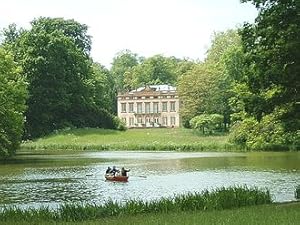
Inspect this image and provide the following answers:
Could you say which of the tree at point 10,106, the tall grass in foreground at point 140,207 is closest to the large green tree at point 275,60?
the tall grass in foreground at point 140,207

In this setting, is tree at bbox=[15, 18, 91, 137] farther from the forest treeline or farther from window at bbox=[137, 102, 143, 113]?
window at bbox=[137, 102, 143, 113]

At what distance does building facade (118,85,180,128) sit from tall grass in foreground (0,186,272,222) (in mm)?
92965

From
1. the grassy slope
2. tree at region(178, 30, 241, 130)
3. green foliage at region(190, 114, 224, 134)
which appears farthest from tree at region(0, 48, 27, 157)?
tree at region(178, 30, 241, 130)

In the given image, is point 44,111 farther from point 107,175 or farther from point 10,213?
point 10,213

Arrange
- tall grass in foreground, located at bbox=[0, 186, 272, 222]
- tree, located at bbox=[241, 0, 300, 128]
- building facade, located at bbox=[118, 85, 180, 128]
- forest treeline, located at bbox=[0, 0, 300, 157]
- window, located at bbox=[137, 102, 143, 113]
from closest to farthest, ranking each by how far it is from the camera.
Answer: tall grass in foreground, located at bbox=[0, 186, 272, 222] < tree, located at bbox=[241, 0, 300, 128] < forest treeline, located at bbox=[0, 0, 300, 157] < building facade, located at bbox=[118, 85, 180, 128] < window, located at bbox=[137, 102, 143, 113]

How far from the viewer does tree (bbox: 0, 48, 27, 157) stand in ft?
145

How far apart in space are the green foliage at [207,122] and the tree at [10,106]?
34.0 metres

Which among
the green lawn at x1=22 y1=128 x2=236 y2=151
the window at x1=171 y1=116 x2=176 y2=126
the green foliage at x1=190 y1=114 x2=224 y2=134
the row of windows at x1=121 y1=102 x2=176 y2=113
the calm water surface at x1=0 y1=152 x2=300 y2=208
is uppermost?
the row of windows at x1=121 y1=102 x2=176 y2=113

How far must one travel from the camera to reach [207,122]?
264 ft

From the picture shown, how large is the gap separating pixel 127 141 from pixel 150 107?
134ft

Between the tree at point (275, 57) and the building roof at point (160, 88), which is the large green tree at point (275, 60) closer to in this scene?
the tree at point (275, 57)

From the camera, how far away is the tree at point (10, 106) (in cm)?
4416

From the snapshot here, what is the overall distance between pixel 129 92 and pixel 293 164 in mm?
76829

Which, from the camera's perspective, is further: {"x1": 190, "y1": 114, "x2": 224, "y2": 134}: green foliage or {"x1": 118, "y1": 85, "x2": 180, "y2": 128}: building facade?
{"x1": 118, "y1": 85, "x2": 180, "y2": 128}: building facade
